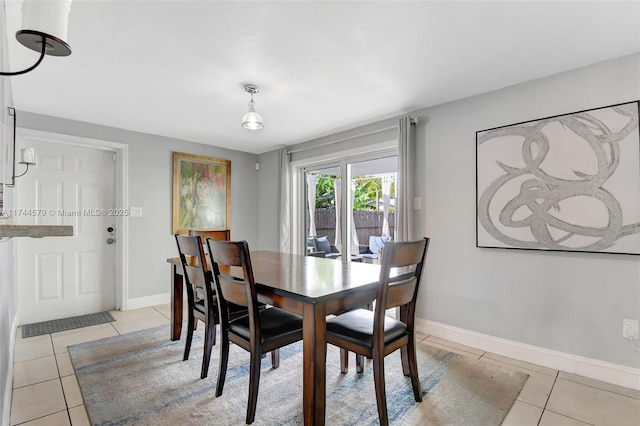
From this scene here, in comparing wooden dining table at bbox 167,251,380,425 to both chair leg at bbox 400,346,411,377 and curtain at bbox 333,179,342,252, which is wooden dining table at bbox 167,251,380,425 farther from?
curtain at bbox 333,179,342,252

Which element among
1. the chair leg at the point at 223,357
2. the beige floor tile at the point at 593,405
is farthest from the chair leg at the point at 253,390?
the beige floor tile at the point at 593,405

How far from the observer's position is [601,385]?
2104 millimetres

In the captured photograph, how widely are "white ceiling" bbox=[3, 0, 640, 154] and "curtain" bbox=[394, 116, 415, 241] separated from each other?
0.24m

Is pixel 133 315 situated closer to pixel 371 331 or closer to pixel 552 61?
pixel 371 331

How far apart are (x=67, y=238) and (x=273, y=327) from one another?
10.4 feet

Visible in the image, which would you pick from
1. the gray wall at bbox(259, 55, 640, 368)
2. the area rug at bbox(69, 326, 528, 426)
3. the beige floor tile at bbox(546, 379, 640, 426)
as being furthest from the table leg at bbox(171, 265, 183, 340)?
the beige floor tile at bbox(546, 379, 640, 426)

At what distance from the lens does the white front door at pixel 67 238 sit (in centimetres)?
328

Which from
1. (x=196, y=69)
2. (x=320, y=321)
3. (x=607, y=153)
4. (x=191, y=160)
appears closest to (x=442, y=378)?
(x=320, y=321)

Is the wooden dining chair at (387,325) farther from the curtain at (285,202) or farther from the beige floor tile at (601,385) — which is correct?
the curtain at (285,202)

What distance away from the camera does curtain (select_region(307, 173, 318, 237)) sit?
4523mm

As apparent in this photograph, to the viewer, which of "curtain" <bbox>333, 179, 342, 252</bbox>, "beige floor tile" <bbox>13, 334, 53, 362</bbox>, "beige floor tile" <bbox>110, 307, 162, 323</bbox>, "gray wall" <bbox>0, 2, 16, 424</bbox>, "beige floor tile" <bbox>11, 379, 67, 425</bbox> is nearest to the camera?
"gray wall" <bbox>0, 2, 16, 424</bbox>

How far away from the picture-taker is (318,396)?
1.46 metres

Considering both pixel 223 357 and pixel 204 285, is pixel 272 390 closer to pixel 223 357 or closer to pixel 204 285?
pixel 223 357

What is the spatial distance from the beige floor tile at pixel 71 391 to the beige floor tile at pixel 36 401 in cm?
2
